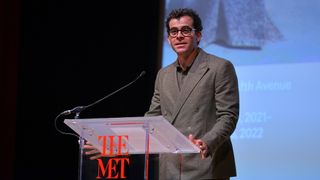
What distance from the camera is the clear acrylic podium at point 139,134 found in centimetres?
242

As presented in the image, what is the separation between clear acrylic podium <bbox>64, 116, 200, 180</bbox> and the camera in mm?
2418

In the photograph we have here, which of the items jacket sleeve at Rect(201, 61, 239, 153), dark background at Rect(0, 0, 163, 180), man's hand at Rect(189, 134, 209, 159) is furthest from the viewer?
dark background at Rect(0, 0, 163, 180)

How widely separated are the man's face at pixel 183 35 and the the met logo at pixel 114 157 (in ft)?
2.13

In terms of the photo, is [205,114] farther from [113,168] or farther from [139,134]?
[113,168]

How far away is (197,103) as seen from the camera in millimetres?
2836

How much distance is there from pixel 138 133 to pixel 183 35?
2.24 feet

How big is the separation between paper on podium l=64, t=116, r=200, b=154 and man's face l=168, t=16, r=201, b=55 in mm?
614

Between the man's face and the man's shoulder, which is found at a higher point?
the man's face

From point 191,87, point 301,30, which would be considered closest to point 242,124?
point 301,30

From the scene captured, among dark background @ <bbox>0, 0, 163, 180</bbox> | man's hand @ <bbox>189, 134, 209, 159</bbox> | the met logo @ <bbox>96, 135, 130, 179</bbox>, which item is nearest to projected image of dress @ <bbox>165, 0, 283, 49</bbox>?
dark background @ <bbox>0, 0, 163, 180</bbox>

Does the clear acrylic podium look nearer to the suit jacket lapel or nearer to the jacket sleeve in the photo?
the jacket sleeve

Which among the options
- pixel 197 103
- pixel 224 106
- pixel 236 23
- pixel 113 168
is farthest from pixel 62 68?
pixel 113 168

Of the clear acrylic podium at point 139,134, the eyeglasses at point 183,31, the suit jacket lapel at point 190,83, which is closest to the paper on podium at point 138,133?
the clear acrylic podium at point 139,134

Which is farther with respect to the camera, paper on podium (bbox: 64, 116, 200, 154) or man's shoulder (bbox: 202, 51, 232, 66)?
man's shoulder (bbox: 202, 51, 232, 66)
